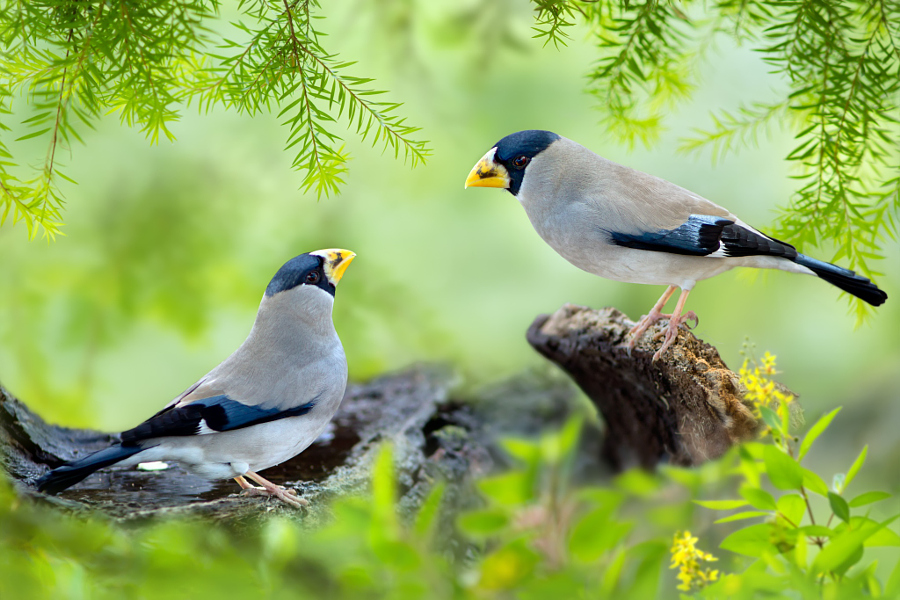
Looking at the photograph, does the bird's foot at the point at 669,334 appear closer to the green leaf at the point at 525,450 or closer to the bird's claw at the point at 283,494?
the bird's claw at the point at 283,494

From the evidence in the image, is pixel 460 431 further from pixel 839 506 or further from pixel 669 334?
pixel 839 506

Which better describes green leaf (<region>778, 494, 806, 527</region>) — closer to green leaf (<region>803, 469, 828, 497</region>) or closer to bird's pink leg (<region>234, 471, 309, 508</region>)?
green leaf (<region>803, 469, 828, 497</region>)

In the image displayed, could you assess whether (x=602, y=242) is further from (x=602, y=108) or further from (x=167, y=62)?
(x=167, y=62)

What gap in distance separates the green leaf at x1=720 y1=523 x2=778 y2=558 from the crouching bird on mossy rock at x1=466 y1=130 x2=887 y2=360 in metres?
0.60

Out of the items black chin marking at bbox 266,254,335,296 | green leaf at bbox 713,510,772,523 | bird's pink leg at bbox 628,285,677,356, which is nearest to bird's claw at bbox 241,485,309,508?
black chin marking at bbox 266,254,335,296

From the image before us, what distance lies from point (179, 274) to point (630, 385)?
1.48m

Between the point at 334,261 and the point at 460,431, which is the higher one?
the point at 334,261

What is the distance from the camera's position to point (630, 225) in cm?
128

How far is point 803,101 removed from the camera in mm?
1623

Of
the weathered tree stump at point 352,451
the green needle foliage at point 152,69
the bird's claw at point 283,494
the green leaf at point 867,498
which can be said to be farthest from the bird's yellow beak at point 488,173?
the green leaf at point 867,498

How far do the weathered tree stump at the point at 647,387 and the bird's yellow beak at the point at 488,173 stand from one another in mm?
345

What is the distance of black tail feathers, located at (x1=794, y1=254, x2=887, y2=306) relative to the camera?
1200mm

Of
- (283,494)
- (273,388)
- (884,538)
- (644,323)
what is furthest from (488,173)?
(884,538)

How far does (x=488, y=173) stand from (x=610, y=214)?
0.86 ft
